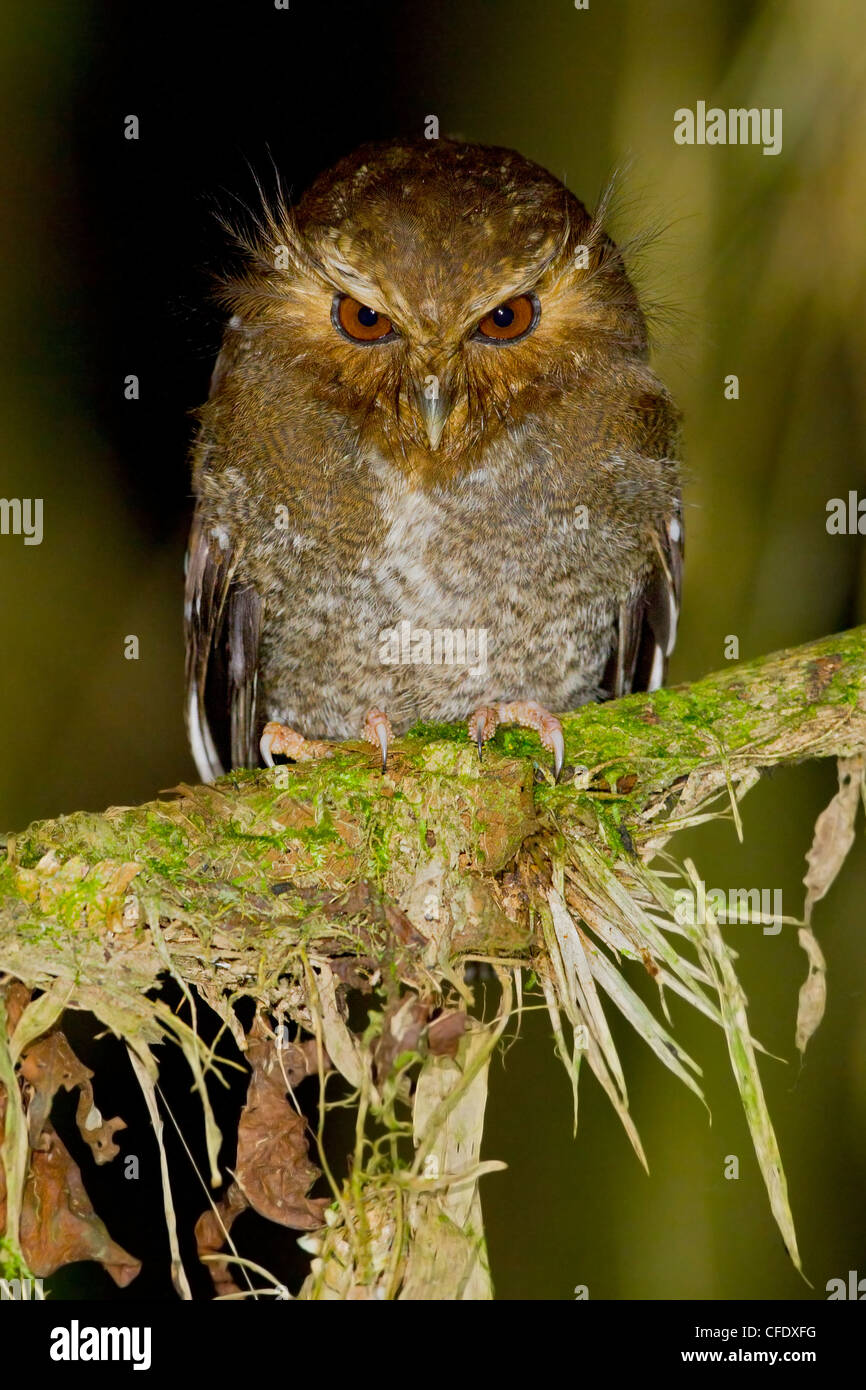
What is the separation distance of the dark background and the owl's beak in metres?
0.77

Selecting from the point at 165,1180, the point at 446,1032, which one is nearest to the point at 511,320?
the point at 446,1032

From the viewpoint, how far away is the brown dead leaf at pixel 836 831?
2061 mm

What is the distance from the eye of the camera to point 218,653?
2.87 m

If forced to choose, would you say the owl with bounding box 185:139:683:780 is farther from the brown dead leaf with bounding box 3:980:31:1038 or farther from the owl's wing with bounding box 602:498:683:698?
the brown dead leaf with bounding box 3:980:31:1038

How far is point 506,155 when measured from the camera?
7.75 feet

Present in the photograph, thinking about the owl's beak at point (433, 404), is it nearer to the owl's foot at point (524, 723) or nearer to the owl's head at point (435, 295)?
the owl's head at point (435, 295)

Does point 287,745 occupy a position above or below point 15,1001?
above

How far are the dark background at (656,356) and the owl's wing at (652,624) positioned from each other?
0.33 m

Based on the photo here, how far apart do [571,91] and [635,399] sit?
4.19 feet

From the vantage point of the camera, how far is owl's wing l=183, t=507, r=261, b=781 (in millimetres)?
2713

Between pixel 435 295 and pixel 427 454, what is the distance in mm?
333

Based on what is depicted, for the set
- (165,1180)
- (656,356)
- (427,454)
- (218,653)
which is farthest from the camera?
(218,653)

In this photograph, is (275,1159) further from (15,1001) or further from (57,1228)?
(15,1001)

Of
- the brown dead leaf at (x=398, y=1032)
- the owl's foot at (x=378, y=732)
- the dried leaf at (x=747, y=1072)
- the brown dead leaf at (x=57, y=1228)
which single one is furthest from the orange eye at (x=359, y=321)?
the brown dead leaf at (x=57, y=1228)
